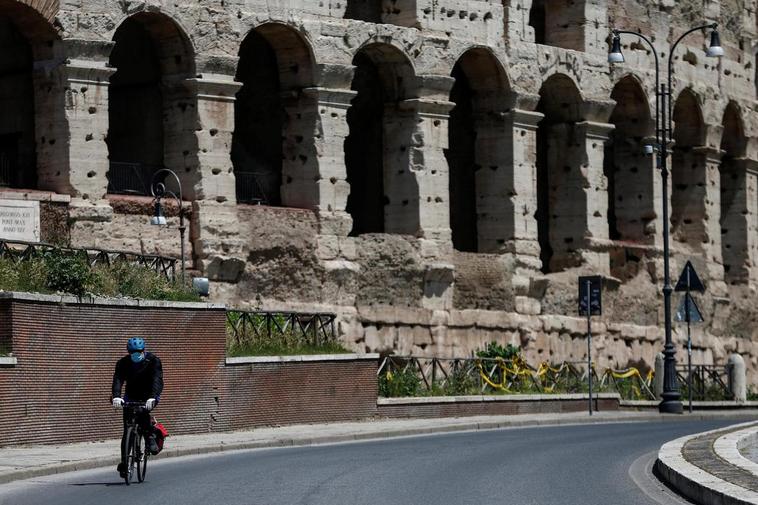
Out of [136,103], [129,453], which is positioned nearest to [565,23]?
[136,103]

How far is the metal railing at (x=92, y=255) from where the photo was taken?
1170 inches

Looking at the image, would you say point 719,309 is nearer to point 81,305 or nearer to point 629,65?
point 629,65

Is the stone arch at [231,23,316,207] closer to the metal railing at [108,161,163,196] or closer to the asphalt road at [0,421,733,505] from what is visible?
the metal railing at [108,161,163,196]

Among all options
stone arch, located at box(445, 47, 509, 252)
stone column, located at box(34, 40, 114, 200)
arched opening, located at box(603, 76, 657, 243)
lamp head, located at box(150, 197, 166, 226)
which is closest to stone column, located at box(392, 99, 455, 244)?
stone arch, located at box(445, 47, 509, 252)

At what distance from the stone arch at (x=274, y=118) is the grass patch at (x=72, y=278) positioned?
11929mm

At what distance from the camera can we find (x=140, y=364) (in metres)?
22.0

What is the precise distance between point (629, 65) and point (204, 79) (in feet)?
54.3

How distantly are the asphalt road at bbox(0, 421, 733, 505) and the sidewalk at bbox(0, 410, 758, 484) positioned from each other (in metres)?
0.43

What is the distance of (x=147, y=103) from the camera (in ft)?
A: 142

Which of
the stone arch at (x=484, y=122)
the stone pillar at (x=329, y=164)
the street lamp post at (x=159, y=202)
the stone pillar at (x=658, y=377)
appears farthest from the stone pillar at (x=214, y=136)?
the stone pillar at (x=658, y=377)

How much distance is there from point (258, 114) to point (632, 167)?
44.0 ft

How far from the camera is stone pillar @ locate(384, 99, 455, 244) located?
45.4 metres

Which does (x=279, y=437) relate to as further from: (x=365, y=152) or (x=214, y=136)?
(x=365, y=152)

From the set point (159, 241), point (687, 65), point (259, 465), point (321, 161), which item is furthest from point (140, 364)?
point (687, 65)
